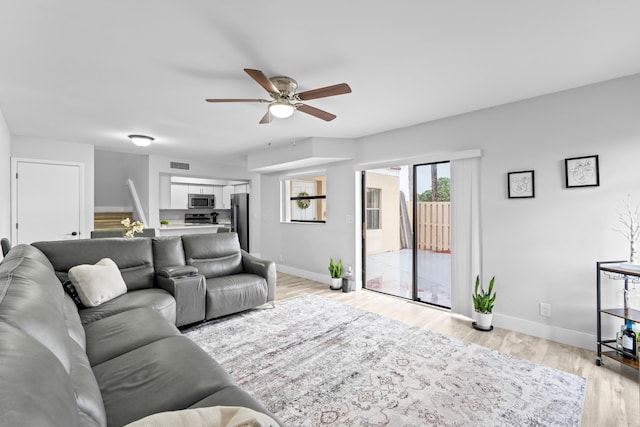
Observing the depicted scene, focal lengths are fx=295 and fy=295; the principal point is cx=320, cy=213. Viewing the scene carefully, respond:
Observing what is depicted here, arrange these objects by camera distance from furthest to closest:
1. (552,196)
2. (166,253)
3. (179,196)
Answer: (179,196)
(166,253)
(552,196)

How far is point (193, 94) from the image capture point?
116 inches

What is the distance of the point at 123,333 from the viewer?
73.2 inches

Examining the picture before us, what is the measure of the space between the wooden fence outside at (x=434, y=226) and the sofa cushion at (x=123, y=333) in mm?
3265

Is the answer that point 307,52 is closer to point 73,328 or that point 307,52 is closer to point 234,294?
point 73,328

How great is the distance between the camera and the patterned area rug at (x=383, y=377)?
6.09 ft

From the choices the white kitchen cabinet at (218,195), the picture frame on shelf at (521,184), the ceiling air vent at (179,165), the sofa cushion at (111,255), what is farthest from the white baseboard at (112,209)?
the picture frame on shelf at (521,184)

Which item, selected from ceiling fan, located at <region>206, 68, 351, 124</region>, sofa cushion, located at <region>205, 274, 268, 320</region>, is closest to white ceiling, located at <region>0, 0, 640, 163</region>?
ceiling fan, located at <region>206, 68, 351, 124</region>

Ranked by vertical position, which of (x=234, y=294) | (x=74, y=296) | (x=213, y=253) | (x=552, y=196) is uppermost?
(x=552, y=196)

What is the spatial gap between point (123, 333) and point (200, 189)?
711cm

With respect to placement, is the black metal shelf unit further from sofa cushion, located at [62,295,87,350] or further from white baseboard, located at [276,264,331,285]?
sofa cushion, located at [62,295,87,350]

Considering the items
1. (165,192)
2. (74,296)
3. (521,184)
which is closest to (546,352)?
(521,184)

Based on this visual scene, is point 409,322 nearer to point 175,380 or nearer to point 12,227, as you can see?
point 175,380

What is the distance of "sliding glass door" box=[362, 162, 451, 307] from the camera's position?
13.0 feet

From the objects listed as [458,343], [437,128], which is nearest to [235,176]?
[437,128]
